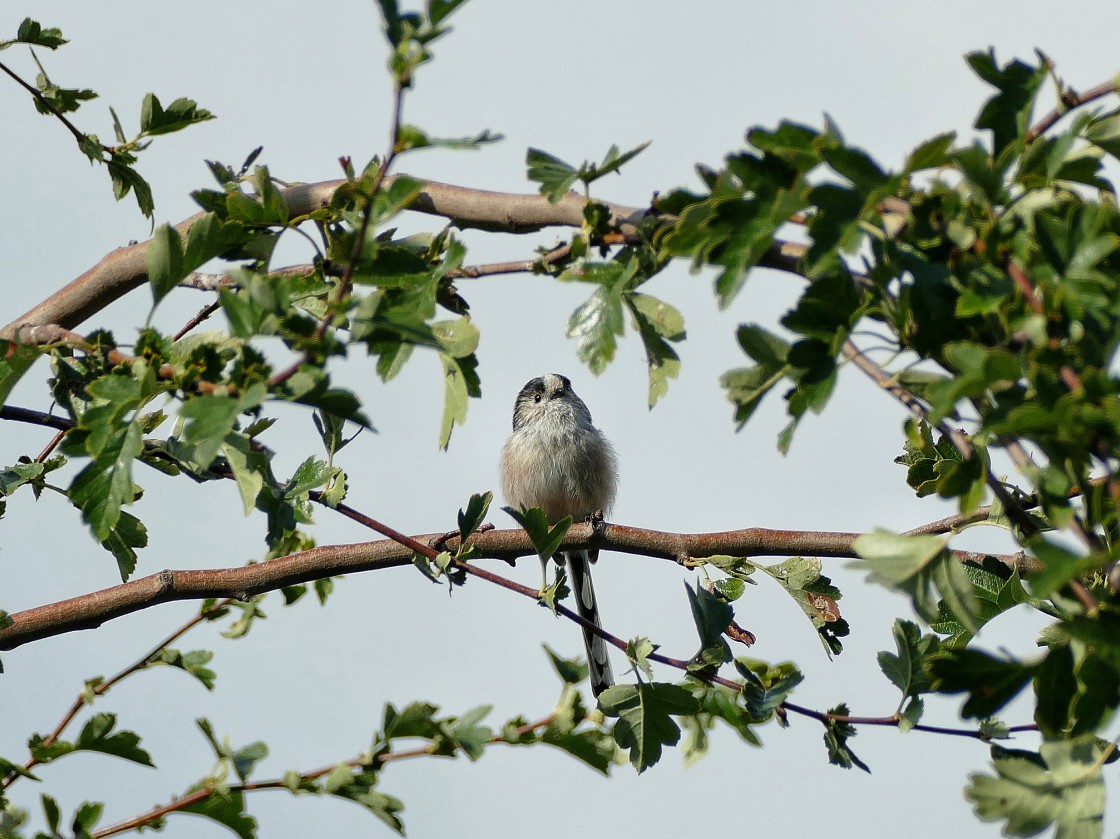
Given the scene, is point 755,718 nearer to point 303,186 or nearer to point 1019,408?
point 1019,408

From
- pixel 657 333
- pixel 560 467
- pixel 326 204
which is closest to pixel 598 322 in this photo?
pixel 657 333

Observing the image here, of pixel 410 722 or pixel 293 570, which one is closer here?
pixel 410 722

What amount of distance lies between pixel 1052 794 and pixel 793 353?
0.91 meters

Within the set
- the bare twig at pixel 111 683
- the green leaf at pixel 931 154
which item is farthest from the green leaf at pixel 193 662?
the green leaf at pixel 931 154

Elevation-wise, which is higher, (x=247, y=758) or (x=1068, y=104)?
(x=1068, y=104)

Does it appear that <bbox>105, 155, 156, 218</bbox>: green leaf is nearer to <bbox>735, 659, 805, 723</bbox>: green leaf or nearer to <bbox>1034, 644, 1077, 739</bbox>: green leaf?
<bbox>735, 659, 805, 723</bbox>: green leaf

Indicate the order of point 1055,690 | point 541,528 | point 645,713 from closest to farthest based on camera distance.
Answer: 1. point 1055,690
2. point 645,713
3. point 541,528

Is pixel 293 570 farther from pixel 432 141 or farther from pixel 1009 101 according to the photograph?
pixel 1009 101

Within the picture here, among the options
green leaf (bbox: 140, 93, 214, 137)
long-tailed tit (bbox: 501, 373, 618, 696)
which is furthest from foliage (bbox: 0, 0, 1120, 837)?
long-tailed tit (bbox: 501, 373, 618, 696)

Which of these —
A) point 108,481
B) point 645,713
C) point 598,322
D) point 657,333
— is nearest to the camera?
point 108,481

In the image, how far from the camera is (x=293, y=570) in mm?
3660

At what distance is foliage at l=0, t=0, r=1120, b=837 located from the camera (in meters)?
1.86

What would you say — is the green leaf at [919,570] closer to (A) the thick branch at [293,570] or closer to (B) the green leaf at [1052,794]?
(B) the green leaf at [1052,794]

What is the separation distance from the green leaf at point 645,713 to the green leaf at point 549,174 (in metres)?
1.23
